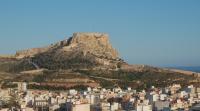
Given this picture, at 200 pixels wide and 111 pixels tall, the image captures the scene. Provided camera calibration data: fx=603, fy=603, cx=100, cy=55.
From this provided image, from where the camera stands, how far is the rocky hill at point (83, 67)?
73688mm

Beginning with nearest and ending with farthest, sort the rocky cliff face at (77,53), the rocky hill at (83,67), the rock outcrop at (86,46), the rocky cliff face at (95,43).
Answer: the rocky hill at (83,67) → the rocky cliff face at (77,53) → the rock outcrop at (86,46) → the rocky cliff face at (95,43)

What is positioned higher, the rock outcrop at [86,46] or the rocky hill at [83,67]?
the rock outcrop at [86,46]

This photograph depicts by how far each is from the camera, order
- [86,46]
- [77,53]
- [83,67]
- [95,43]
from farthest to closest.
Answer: [95,43] < [86,46] < [77,53] < [83,67]

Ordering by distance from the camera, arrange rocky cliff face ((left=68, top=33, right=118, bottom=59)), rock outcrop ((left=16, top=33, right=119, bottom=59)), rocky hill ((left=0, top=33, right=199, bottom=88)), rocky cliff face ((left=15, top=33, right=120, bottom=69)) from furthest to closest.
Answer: rocky cliff face ((left=68, top=33, right=118, bottom=59))
rock outcrop ((left=16, top=33, right=119, bottom=59))
rocky cliff face ((left=15, top=33, right=120, bottom=69))
rocky hill ((left=0, top=33, right=199, bottom=88))

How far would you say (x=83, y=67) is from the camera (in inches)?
3209

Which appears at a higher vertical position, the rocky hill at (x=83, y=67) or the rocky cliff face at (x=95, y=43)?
the rocky cliff face at (x=95, y=43)

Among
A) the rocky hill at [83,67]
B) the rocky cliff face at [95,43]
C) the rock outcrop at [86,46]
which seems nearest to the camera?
the rocky hill at [83,67]

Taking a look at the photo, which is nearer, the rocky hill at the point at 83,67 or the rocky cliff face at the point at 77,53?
the rocky hill at the point at 83,67

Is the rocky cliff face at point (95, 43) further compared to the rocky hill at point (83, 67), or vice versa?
the rocky cliff face at point (95, 43)

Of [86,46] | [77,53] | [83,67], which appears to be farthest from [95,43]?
[83,67]

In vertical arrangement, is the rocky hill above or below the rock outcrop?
below

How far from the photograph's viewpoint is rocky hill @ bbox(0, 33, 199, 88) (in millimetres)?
73688

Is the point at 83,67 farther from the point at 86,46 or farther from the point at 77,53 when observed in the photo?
the point at 86,46

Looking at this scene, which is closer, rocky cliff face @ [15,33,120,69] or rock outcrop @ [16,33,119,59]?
rocky cliff face @ [15,33,120,69]
